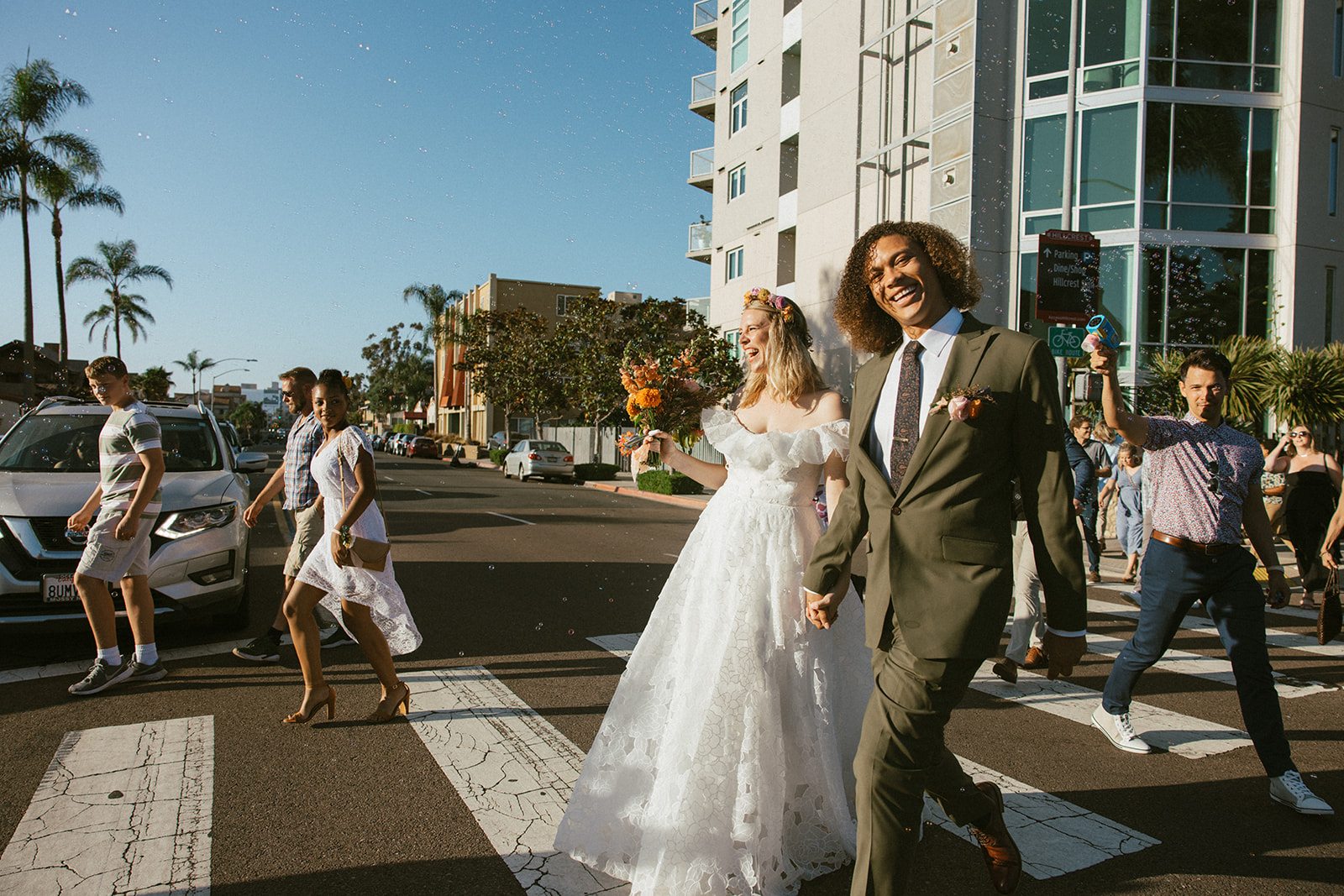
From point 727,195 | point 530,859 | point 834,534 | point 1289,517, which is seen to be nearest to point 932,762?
point 834,534

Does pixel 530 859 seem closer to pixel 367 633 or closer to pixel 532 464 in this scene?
pixel 367 633

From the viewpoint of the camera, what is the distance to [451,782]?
12.0 ft

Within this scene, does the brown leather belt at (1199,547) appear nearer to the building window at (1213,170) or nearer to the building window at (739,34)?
the building window at (1213,170)

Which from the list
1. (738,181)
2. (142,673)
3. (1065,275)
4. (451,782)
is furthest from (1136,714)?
(738,181)

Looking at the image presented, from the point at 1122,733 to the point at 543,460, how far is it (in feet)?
83.0

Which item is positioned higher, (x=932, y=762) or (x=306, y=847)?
(x=932, y=762)

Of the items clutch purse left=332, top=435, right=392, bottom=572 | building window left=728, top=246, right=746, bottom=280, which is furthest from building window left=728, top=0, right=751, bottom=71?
clutch purse left=332, top=435, right=392, bottom=572

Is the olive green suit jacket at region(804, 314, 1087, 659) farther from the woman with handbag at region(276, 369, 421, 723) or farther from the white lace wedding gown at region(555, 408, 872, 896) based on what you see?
the woman with handbag at region(276, 369, 421, 723)

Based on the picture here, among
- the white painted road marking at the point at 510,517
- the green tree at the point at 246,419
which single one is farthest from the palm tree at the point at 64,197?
the green tree at the point at 246,419

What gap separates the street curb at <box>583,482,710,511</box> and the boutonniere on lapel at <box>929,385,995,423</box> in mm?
16426

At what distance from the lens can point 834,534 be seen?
2637 mm

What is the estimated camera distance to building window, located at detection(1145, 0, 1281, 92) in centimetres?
1739

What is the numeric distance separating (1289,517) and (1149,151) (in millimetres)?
11981

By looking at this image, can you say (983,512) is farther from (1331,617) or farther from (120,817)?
(1331,617)
